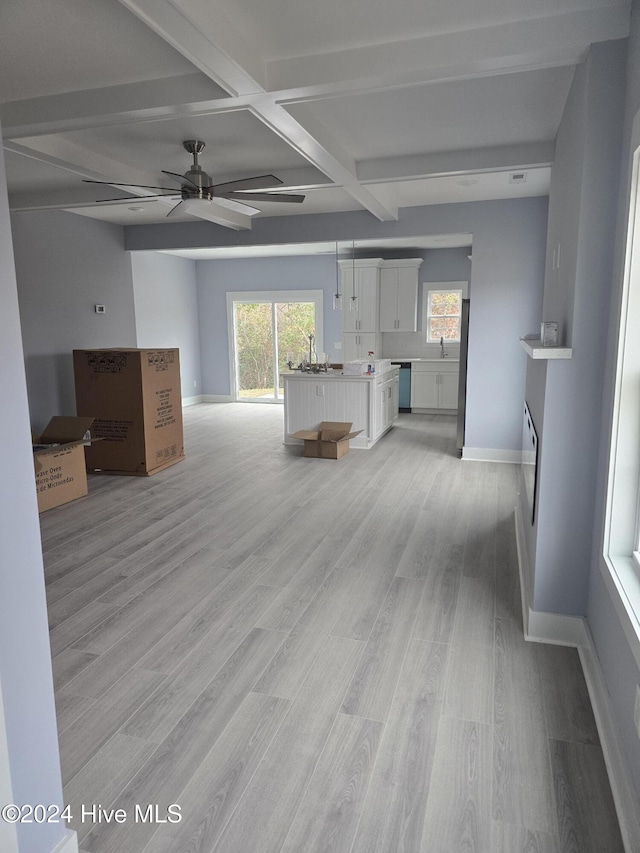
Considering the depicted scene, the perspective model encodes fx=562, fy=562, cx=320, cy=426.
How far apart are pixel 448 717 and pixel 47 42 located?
10.8 ft

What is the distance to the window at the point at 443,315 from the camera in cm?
931

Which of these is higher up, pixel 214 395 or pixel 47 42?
pixel 47 42

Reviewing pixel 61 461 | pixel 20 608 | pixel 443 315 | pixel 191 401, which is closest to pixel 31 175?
pixel 61 461

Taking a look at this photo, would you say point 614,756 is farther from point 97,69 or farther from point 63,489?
point 63,489

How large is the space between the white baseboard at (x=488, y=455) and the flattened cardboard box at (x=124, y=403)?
3.27 m

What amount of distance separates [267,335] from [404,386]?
2779mm

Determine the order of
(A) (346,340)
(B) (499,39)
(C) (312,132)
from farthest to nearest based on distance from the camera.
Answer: (A) (346,340)
(C) (312,132)
(B) (499,39)

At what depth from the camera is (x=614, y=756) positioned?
5.94 ft

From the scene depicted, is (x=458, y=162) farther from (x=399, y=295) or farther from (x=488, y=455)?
(x=399, y=295)

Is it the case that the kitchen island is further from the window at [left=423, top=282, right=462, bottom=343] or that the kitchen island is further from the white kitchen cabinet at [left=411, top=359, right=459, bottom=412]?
the window at [left=423, top=282, right=462, bottom=343]

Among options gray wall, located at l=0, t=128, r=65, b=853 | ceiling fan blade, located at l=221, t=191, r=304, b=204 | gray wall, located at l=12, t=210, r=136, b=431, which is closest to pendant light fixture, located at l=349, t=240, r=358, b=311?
gray wall, located at l=12, t=210, r=136, b=431

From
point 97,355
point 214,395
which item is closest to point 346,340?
point 214,395

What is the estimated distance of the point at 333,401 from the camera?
6727 millimetres

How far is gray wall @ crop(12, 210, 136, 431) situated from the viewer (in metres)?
5.52
